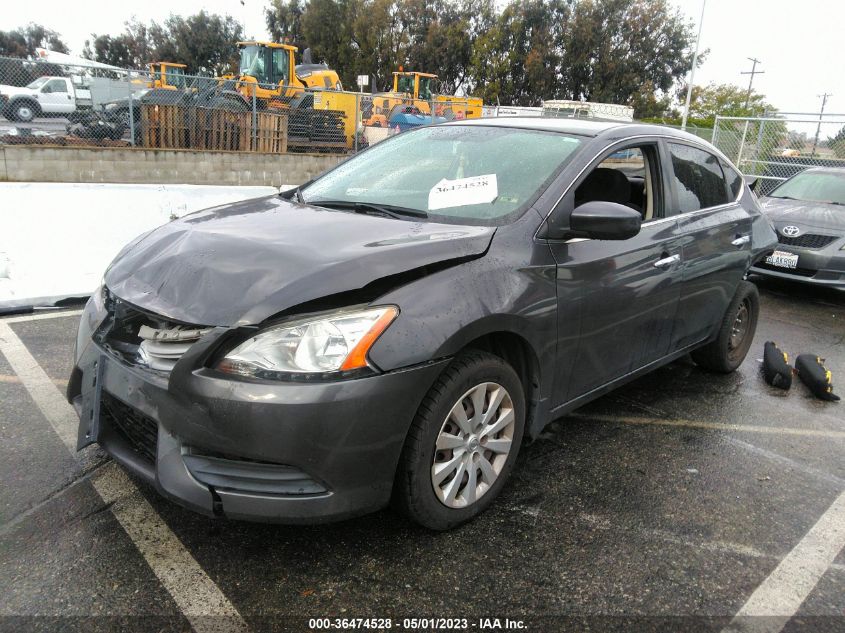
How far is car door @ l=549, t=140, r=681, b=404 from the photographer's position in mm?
2895

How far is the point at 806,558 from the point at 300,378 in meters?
2.21

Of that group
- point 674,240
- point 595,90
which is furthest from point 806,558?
point 595,90

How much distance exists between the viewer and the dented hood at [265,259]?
7.23 feet

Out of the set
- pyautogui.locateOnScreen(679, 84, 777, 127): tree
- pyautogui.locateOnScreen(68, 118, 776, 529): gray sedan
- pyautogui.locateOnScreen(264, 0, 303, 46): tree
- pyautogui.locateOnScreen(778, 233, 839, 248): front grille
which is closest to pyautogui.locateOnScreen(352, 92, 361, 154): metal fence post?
pyautogui.locateOnScreen(778, 233, 839, 248): front grille

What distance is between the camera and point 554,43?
146 feet

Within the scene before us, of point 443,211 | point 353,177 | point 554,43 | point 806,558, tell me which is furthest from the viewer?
point 554,43

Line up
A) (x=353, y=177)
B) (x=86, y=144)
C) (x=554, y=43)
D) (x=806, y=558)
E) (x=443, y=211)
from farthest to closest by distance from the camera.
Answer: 1. (x=554, y=43)
2. (x=86, y=144)
3. (x=353, y=177)
4. (x=443, y=211)
5. (x=806, y=558)

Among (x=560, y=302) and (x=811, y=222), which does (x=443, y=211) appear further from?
(x=811, y=222)

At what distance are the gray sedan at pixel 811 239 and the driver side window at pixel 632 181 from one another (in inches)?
174

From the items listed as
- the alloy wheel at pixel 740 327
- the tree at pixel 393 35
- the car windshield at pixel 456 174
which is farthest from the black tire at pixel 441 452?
the tree at pixel 393 35

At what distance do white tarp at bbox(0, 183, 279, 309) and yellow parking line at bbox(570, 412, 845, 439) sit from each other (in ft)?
14.3

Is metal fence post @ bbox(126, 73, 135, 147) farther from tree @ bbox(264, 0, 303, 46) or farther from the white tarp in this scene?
tree @ bbox(264, 0, 303, 46)

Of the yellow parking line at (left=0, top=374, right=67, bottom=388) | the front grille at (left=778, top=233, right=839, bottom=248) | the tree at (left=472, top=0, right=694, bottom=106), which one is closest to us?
the yellow parking line at (left=0, top=374, right=67, bottom=388)

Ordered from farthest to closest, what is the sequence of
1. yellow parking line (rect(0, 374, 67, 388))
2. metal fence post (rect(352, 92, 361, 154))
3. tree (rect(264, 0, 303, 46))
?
tree (rect(264, 0, 303, 46)), metal fence post (rect(352, 92, 361, 154)), yellow parking line (rect(0, 374, 67, 388))
